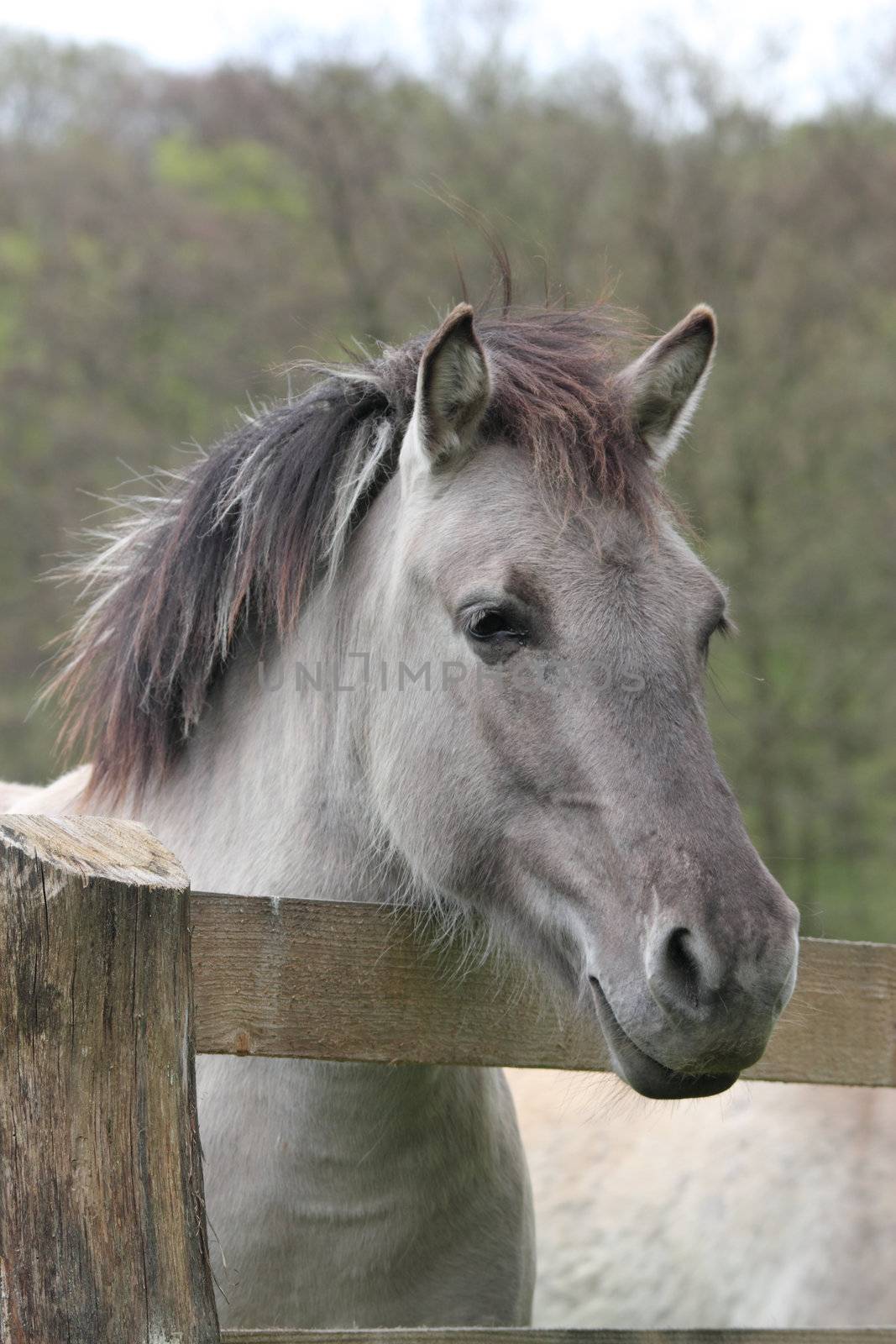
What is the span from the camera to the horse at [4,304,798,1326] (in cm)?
217

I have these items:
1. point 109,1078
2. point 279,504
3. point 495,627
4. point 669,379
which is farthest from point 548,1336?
point 669,379

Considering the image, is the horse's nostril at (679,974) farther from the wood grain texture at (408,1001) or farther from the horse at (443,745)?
the wood grain texture at (408,1001)

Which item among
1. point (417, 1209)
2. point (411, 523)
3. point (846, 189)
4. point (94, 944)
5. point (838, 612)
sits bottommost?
point (838, 612)

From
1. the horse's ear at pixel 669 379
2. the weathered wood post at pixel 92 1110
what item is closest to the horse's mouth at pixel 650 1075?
the weathered wood post at pixel 92 1110

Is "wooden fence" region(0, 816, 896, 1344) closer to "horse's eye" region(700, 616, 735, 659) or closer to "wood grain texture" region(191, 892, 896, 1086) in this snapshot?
"wood grain texture" region(191, 892, 896, 1086)

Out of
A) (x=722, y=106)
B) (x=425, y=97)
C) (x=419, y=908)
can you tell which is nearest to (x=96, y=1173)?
(x=419, y=908)

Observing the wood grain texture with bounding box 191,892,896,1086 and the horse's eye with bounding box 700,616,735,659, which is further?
the horse's eye with bounding box 700,616,735,659

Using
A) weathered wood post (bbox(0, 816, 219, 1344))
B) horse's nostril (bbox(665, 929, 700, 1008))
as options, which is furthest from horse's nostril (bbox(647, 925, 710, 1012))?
weathered wood post (bbox(0, 816, 219, 1344))

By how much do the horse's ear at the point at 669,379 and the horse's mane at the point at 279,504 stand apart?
80 mm

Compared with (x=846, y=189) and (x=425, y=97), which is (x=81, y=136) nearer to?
(x=425, y=97)

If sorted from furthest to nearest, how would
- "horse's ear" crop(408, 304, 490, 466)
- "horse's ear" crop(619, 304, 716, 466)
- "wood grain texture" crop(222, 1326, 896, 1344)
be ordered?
1. "horse's ear" crop(619, 304, 716, 466)
2. "horse's ear" crop(408, 304, 490, 466)
3. "wood grain texture" crop(222, 1326, 896, 1344)

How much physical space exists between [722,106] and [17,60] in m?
10.3

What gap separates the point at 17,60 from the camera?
1838 cm

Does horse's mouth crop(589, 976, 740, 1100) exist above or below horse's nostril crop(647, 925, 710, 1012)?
below
